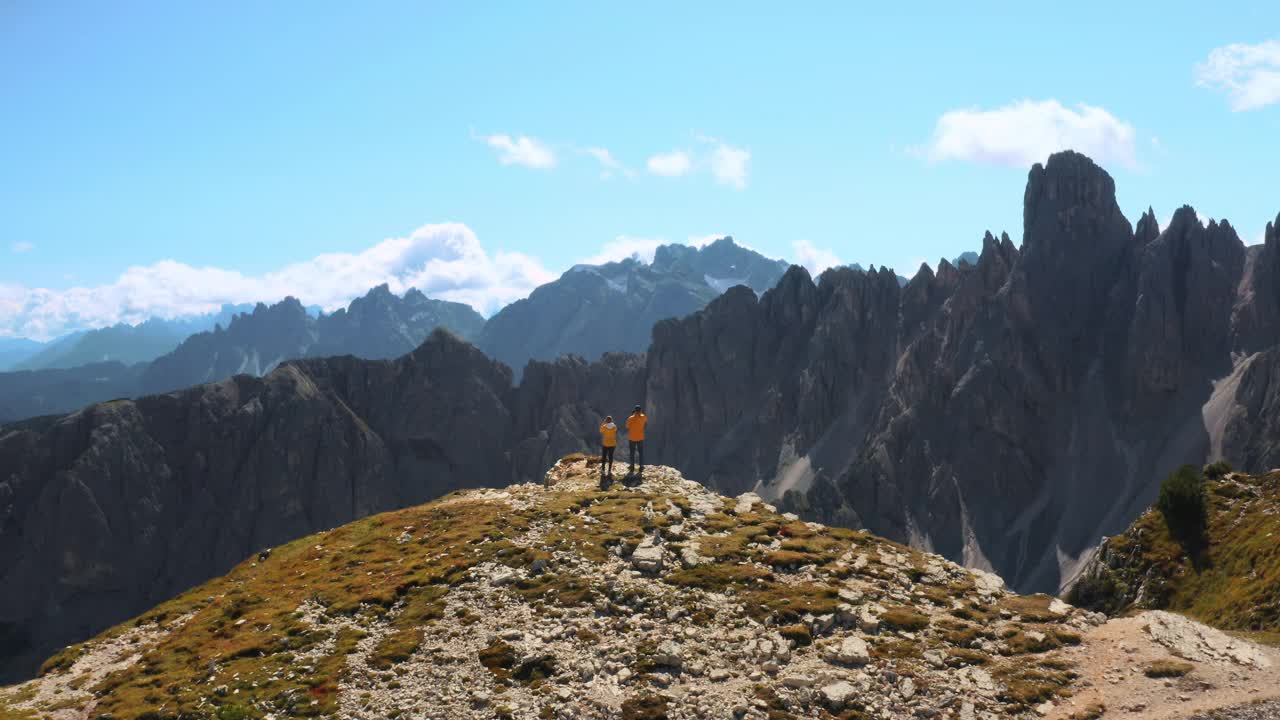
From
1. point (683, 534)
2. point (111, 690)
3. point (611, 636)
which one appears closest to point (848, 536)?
point (683, 534)

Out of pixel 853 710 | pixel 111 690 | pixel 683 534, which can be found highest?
pixel 683 534

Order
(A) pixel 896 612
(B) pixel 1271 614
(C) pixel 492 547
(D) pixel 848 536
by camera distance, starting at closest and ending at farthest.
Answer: (A) pixel 896 612, (B) pixel 1271 614, (C) pixel 492 547, (D) pixel 848 536

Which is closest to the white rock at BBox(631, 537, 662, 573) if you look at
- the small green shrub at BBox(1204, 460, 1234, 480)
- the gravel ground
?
the gravel ground

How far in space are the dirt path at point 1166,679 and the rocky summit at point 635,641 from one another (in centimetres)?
10

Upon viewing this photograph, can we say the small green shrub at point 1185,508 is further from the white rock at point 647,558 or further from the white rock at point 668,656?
the white rock at point 668,656

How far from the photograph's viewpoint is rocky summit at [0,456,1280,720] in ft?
95.5

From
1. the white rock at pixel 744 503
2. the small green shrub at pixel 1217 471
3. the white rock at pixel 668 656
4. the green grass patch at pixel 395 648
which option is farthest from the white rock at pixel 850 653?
the small green shrub at pixel 1217 471

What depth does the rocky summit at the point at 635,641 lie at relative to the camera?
29094mm

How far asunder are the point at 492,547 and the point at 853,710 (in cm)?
2144

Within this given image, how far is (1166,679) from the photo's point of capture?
29125 millimetres

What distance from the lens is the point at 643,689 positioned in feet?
97.1

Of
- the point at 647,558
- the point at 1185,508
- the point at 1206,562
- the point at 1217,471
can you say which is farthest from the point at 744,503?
the point at 1217,471

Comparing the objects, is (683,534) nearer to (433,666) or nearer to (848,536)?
(848,536)

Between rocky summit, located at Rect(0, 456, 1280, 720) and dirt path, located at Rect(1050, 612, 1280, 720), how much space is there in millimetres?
99
